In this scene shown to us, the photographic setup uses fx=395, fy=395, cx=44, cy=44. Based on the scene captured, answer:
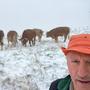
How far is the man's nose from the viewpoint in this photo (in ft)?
9.24

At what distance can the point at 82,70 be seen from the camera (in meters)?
2.83

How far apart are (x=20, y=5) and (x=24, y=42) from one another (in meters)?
24.8

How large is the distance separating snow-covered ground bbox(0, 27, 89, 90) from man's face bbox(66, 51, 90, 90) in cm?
733

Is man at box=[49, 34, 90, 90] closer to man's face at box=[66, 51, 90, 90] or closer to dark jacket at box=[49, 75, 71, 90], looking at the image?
man's face at box=[66, 51, 90, 90]

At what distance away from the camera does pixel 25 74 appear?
1148cm

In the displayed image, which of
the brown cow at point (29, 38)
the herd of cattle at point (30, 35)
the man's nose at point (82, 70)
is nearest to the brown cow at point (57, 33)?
the herd of cattle at point (30, 35)

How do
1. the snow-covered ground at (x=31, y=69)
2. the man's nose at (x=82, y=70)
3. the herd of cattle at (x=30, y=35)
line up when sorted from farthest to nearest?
1. the herd of cattle at (x=30, y=35)
2. the snow-covered ground at (x=31, y=69)
3. the man's nose at (x=82, y=70)

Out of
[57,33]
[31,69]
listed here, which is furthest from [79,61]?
[57,33]

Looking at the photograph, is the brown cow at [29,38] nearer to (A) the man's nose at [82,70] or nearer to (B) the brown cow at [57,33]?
(B) the brown cow at [57,33]

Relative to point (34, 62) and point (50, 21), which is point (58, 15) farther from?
point (34, 62)

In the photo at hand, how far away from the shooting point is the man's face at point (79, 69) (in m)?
2.82

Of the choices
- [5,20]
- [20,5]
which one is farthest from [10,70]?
[20,5]

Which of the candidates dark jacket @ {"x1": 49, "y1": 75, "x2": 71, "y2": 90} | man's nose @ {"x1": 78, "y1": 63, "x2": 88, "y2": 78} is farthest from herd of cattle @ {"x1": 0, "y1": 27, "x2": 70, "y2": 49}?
man's nose @ {"x1": 78, "y1": 63, "x2": 88, "y2": 78}

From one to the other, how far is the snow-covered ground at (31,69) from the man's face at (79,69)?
7325 mm
